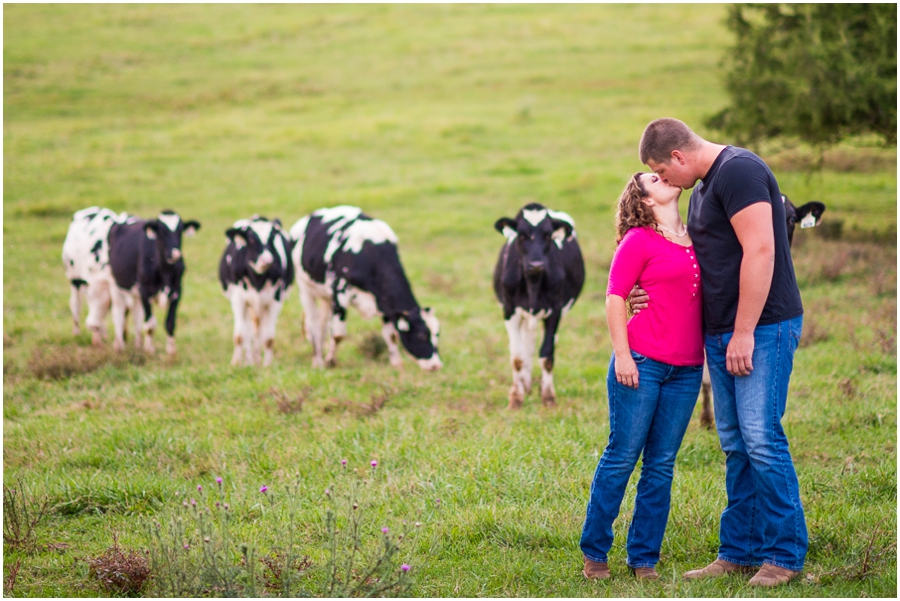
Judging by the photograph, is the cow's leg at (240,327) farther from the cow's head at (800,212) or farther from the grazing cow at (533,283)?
the cow's head at (800,212)

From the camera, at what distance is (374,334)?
11.5m

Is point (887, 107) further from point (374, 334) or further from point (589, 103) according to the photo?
point (589, 103)

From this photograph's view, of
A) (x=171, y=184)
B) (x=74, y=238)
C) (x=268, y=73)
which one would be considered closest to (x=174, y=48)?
(x=268, y=73)

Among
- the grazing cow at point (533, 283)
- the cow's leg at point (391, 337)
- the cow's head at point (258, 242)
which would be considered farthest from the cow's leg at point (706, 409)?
the cow's head at point (258, 242)

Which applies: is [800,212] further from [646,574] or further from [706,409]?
[646,574]

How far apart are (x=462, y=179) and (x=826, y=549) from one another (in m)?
19.1

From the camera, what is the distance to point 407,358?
11188 millimetres

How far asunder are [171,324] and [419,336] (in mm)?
3589

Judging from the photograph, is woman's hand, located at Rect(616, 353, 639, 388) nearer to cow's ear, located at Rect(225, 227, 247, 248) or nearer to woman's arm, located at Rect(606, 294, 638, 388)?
woman's arm, located at Rect(606, 294, 638, 388)

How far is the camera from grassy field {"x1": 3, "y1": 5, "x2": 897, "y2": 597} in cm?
529

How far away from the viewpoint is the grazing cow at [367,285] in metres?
10.5

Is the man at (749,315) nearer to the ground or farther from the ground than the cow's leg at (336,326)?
farther from the ground

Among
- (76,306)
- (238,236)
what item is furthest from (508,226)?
(76,306)

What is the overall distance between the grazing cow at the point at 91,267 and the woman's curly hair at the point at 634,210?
376 inches
